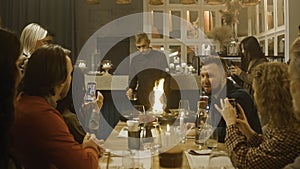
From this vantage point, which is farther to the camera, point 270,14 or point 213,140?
point 270,14

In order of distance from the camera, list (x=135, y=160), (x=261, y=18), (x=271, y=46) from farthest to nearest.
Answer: (x=261, y=18), (x=271, y=46), (x=135, y=160)

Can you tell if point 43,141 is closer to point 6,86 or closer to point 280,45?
point 6,86

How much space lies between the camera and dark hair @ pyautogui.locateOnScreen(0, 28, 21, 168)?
48.6 inches

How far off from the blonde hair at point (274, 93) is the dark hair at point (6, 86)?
3.57 feet

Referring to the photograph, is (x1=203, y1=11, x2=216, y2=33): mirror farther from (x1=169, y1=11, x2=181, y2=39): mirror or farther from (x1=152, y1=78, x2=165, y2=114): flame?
(x1=152, y1=78, x2=165, y2=114): flame

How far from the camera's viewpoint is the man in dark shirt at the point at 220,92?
259 centimetres

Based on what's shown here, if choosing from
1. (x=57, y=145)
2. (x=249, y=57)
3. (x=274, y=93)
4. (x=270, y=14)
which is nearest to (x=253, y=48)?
(x=249, y=57)

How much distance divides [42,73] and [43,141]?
0.31m

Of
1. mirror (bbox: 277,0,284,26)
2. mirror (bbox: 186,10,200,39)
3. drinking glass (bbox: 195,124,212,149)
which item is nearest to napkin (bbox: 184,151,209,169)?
drinking glass (bbox: 195,124,212,149)

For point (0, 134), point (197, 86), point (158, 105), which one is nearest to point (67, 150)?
point (0, 134)

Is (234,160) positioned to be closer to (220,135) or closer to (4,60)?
(220,135)

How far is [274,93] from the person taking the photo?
180 cm

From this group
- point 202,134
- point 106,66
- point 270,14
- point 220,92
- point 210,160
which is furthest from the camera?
point 106,66

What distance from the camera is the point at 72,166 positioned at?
157 cm
